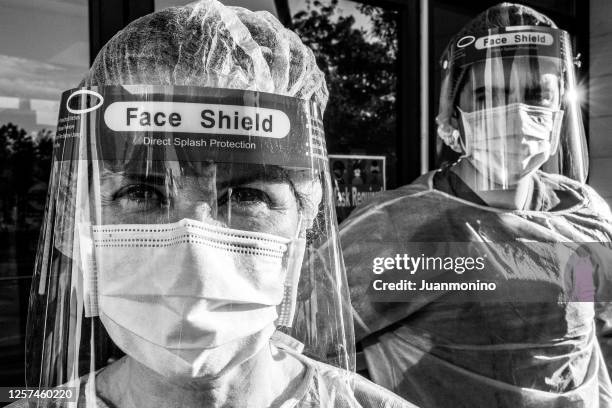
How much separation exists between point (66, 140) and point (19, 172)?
92 centimetres

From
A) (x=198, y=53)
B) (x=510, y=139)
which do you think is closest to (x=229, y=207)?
(x=198, y=53)

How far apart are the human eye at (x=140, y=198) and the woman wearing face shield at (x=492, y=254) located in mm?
1136

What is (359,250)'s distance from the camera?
88.4 inches

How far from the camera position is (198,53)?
120cm

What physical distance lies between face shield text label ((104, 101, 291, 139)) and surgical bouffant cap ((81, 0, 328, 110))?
65 millimetres

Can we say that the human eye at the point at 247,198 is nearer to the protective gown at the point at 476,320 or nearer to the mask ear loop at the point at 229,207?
the mask ear loop at the point at 229,207

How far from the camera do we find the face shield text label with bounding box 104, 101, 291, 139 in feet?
3.73

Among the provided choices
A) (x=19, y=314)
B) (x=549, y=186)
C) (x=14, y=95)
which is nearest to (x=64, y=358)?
(x=19, y=314)

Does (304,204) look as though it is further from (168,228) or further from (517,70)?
(517,70)

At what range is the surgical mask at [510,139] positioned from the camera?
7.03ft

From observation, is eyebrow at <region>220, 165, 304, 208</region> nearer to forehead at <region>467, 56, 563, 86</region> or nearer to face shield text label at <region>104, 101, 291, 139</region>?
face shield text label at <region>104, 101, 291, 139</region>

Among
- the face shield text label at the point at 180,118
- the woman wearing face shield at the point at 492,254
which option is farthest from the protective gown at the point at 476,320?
the face shield text label at the point at 180,118

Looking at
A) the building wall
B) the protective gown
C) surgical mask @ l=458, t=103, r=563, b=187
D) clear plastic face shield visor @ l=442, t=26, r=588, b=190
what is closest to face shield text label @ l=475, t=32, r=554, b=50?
clear plastic face shield visor @ l=442, t=26, r=588, b=190

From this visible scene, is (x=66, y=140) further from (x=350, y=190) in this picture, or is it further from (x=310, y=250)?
(x=350, y=190)
